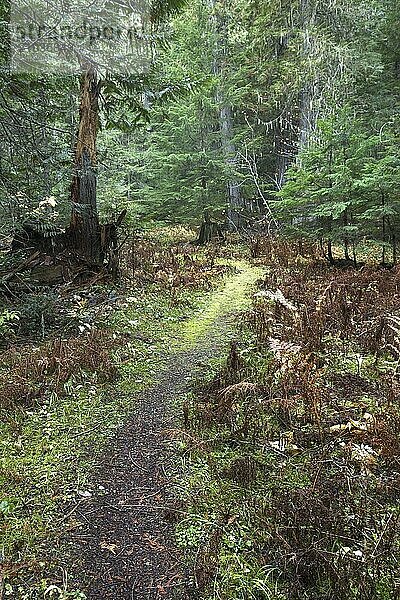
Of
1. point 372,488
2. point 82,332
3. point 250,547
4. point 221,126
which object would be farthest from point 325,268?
point 221,126

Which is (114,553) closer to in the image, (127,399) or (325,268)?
(127,399)

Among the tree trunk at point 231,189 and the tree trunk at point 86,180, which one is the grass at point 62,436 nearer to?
the tree trunk at point 86,180

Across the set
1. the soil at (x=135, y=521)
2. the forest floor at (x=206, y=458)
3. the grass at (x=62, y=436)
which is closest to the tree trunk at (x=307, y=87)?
the grass at (x=62, y=436)

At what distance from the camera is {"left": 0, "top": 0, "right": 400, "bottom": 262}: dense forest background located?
369 inches

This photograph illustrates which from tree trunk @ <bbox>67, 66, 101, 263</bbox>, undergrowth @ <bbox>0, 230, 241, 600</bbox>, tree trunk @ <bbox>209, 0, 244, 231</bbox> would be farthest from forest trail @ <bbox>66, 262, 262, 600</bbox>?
tree trunk @ <bbox>209, 0, 244, 231</bbox>

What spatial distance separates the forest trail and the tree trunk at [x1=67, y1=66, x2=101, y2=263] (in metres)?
4.62

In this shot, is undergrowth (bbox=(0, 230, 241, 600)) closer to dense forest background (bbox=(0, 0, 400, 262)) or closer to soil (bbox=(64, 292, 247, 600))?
soil (bbox=(64, 292, 247, 600))

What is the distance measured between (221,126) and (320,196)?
909 cm

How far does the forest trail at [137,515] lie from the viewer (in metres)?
2.88

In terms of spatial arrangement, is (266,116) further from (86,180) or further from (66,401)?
(66,401)

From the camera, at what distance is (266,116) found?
20453 mm

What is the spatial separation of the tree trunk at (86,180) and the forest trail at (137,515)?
182 inches

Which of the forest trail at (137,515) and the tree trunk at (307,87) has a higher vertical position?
the tree trunk at (307,87)

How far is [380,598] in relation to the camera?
2637 millimetres
